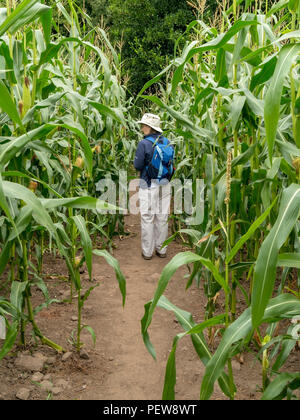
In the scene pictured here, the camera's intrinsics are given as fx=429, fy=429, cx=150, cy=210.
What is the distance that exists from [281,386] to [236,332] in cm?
32

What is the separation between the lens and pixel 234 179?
2.60m

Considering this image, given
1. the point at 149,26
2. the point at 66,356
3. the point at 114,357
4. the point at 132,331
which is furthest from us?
the point at 149,26

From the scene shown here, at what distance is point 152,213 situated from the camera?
545cm

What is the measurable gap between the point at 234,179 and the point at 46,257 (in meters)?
3.01

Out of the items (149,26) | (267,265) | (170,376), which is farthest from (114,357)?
(149,26)

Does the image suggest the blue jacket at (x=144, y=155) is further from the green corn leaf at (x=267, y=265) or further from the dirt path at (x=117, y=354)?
the green corn leaf at (x=267, y=265)

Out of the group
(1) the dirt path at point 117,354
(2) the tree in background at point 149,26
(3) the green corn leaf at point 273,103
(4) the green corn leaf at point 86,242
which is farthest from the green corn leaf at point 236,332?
(2) the tree in background at point 149,26

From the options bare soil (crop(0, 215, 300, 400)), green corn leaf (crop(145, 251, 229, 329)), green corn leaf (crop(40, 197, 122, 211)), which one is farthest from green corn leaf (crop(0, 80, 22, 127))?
bare soil (crop(0, 215, 300, 400))

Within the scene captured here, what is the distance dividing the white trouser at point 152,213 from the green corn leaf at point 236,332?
3776mm

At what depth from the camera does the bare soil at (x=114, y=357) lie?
8.91 feet

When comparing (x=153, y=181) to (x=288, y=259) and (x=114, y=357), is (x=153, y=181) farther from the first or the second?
(x=288, y=259)

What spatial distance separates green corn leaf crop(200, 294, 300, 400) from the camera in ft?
5.26

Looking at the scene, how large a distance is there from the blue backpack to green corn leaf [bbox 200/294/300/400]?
12.0ft
